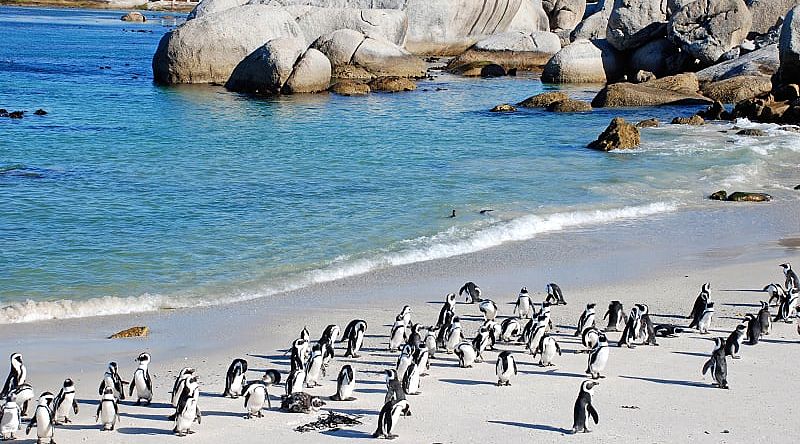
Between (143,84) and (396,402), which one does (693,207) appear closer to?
(396,402)

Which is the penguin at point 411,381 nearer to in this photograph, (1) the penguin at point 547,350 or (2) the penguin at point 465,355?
(2) the penguin at point 465,355

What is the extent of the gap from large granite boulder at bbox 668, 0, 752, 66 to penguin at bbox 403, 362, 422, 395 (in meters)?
32.6

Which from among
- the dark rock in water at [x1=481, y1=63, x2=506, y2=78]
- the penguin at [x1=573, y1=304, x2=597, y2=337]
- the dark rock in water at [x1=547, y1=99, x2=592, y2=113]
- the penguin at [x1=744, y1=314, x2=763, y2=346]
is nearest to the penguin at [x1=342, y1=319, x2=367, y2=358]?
the penguin at [x1=573, y1=304, x2=597, y2=337]

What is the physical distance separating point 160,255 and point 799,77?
22.8m

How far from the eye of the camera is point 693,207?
19297 mm

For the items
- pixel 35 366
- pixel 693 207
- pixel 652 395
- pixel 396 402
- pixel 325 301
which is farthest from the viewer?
pixel 693 207

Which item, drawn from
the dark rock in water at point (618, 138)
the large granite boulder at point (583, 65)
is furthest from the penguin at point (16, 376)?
the large granite boulder at point (583, 65)

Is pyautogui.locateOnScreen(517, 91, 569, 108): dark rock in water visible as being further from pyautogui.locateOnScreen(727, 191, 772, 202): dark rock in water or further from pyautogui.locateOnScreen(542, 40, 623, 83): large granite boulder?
pyautogui.locateOnScreen(727, 191, 772, 202): dark rock in water

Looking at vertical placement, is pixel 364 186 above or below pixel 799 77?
below

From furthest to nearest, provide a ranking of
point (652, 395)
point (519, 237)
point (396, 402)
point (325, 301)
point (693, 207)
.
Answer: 1. point (693, 207)
2. point (519, 237)
3. point (325, 301)
4. point (652, 395)
5. point (396, 402)

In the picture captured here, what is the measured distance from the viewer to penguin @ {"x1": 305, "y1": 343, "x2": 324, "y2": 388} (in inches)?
388

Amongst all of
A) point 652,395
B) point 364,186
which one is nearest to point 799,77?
point 364,186

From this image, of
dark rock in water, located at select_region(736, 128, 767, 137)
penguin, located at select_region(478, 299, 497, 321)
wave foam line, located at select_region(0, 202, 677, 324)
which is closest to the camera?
penguin, located at select_region(478, 299, 497, 321)

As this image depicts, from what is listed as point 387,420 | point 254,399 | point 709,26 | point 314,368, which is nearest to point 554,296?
point 314,368
